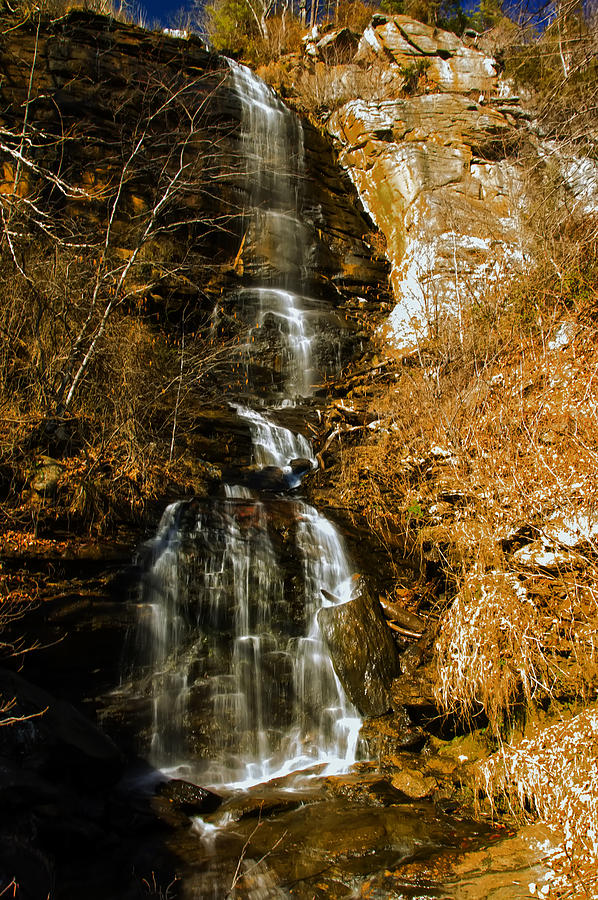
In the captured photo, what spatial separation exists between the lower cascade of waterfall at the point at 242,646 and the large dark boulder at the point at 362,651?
0.58 ft

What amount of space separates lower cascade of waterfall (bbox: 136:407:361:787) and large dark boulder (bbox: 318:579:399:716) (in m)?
0.18

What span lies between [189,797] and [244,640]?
5.28ft

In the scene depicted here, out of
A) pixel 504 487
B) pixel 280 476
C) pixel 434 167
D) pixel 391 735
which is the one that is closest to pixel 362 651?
pixel 391 735

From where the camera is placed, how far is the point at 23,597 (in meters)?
4.98

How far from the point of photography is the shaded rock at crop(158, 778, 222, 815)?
183 inches

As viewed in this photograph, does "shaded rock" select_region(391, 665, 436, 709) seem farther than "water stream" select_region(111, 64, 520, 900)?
Yes

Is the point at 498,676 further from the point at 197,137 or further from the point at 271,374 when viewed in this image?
the point at 197,137

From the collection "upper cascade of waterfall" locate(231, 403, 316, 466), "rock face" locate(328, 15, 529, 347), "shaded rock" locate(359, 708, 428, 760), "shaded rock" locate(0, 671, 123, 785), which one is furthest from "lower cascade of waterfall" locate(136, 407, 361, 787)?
"rock face" locate(328, 15, 529, 347)

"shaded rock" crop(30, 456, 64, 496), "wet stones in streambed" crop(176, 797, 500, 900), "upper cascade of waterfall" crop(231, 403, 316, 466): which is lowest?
"wet stones in streambed" crop(176, 797, 500, 900)

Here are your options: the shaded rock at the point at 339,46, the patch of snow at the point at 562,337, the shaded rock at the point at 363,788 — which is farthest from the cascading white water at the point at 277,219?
the shaded rock at the point at 363,788

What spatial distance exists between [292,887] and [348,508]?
14.7 ft

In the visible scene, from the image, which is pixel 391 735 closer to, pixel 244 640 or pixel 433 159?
pixel 244 640

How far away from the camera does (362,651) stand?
18.9 ft

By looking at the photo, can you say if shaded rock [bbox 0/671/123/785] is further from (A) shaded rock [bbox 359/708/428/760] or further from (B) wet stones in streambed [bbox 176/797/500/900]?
(A) shaded rock [bbox 359/708/428/760]
